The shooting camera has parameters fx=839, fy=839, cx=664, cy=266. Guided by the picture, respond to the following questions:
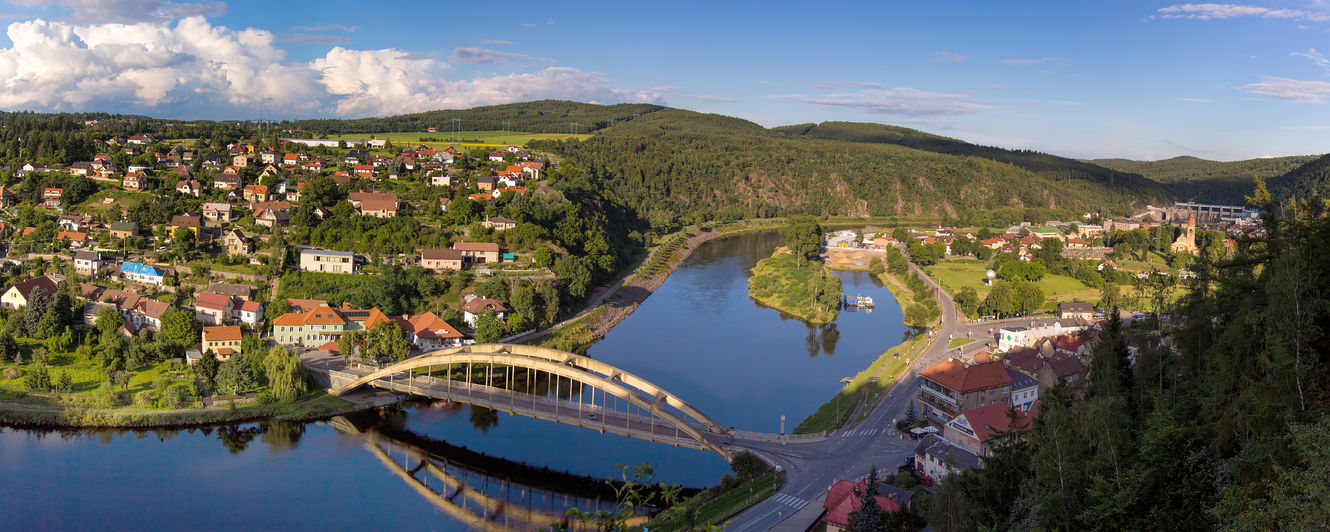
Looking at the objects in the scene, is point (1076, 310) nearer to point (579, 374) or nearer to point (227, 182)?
point (579, 374)

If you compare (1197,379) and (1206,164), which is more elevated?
(1206,164)

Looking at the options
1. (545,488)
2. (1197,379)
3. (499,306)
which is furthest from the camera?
(499,306)

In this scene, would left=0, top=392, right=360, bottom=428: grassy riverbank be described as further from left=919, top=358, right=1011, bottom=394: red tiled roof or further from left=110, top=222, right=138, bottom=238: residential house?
Result: left=919, top=358, right=1011, bottom=394: red tiled roof

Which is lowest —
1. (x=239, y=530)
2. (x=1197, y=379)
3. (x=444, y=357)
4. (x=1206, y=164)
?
(x=239, y=530)

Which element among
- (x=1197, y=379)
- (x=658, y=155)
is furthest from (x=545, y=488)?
(x=658, y=155)

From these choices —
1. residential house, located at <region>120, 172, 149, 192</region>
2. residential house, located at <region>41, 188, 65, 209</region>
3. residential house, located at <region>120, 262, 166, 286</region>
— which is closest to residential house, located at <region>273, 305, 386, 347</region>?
residential house, located at <region>120, 262, 166, 286</region>

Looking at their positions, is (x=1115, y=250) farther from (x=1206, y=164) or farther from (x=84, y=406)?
(x=1206, y=164)

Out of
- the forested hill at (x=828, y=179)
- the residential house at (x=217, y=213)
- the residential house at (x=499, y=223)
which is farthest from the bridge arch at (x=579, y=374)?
the forested hill at (x=828, y=179)
